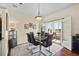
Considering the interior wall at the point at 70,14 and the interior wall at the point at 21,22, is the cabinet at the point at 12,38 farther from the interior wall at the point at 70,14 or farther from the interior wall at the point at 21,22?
the interior wall at the point at 70,14

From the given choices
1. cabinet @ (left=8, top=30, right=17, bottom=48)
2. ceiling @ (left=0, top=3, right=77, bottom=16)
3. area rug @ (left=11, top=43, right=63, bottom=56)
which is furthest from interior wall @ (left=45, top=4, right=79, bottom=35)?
cabinet @ (left=8, top=30, right=17, bottom=48)

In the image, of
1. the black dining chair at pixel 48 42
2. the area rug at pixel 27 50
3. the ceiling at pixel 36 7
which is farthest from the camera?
the black dining chair at pixel 48 42

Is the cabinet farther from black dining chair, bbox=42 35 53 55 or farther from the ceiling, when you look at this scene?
black dining chair, bbox=42 35 53 55

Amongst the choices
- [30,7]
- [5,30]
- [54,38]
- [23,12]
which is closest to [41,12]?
[30,7]

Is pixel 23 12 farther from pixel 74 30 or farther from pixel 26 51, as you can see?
pixel 74 30

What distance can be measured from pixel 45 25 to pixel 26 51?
745 mm

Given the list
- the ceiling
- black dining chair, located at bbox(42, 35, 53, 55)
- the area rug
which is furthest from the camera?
black dining chair, located at bbox(42, 35, 53, 55)

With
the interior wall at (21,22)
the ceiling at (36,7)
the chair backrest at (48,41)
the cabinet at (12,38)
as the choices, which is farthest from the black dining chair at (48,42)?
the cabinet at (12,38)

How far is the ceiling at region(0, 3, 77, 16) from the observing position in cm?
190

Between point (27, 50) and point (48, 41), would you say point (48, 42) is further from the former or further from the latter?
point (27, 50)

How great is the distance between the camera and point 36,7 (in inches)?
79.4

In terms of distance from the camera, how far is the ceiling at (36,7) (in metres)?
1.90

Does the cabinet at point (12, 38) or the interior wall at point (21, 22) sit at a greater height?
the interior wall at point (21, 22)

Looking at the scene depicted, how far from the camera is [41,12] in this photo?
2059mm
